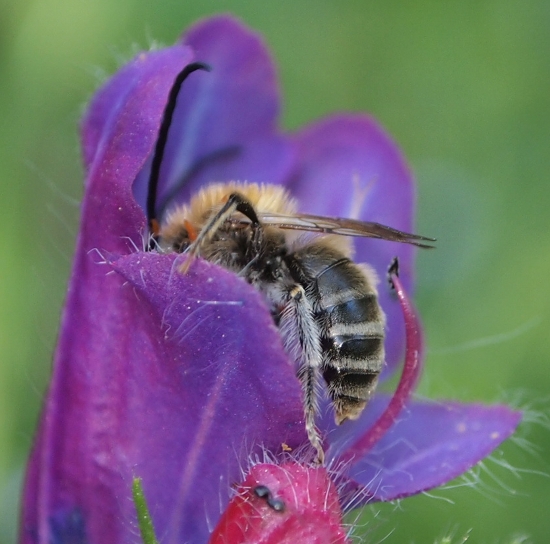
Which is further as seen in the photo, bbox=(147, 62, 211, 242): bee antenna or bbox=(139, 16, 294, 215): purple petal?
bbox=(139, 16, 294, 215): purple petal

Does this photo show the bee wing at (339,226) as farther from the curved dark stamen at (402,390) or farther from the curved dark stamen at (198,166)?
the curved dark stamen at (198,166)

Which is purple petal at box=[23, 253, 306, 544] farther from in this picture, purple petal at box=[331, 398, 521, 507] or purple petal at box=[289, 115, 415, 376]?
purple petal at box=[289, 115, 415, 376]

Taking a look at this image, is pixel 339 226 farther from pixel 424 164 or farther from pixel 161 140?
pixel 424 164

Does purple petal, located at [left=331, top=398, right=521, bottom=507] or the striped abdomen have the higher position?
the striped abdomen

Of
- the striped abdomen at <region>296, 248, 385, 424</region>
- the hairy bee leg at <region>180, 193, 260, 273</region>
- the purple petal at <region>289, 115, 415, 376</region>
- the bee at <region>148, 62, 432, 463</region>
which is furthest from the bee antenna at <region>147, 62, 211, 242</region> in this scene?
the purple petal at <region>289, 115, 415, 376</region>

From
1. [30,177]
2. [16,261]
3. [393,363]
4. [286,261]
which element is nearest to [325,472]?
[286,261]

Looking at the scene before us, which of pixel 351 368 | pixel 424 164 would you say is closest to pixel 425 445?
pixel 351 368
